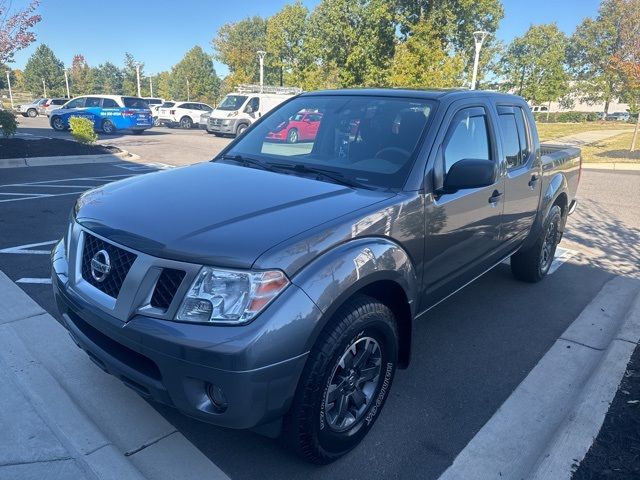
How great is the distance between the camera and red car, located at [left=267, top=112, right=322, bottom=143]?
3.66 metres

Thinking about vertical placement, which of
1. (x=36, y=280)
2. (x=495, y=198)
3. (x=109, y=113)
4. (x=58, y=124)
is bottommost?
(x=36, y=280)

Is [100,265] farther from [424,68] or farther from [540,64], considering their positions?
[540,64]

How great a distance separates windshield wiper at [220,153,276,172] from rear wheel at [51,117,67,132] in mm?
23722

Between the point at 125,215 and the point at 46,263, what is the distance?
10.4 feet

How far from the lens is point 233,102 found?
24031 mm

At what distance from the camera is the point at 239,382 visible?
6.42 feet

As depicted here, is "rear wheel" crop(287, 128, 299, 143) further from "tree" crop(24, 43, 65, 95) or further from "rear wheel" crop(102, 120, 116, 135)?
"tree" crop(24, 43, 65, 95)

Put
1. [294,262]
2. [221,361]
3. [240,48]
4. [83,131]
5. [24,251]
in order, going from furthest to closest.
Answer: [240,48] → [83,131] → [24,251] → [294,262] → [221,361]

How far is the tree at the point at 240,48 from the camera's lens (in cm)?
5512

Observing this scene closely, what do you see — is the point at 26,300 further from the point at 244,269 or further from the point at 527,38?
the point at 527,38

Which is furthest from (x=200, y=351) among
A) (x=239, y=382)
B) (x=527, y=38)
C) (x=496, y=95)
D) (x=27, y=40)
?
(x=527, y=38)

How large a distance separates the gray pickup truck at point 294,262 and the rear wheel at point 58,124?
23.7m

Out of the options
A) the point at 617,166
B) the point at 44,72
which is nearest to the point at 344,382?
the point at 617,166

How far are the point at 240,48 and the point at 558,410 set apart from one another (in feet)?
197
